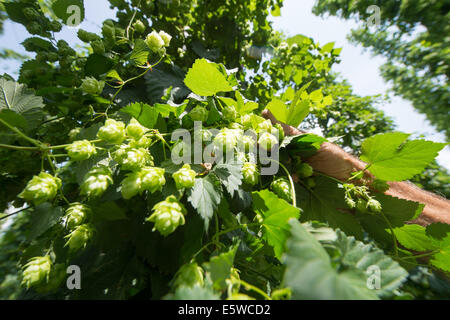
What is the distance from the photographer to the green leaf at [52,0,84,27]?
28.5 inches

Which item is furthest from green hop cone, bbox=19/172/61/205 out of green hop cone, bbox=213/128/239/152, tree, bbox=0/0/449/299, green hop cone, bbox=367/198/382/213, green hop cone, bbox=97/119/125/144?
green hop cone, bbox=367/198/382/213

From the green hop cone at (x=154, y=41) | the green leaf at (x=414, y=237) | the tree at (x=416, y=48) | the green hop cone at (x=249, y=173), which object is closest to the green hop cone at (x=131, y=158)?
the green hop cone at (x=249, y=173)

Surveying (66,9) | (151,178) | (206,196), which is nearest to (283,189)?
(206,196)

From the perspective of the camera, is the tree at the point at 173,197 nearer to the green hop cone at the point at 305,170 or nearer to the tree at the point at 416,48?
the green hop cone at the point at 305,170

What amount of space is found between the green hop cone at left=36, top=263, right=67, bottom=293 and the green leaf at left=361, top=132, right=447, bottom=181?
32.4 inches

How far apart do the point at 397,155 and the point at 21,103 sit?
1020mm

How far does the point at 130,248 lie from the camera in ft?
2.09

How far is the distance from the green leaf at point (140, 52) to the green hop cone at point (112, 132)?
335mm

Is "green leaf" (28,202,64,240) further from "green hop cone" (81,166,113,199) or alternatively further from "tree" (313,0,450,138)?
"tree" (313,0,450,138)

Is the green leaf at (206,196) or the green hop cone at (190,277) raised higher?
the green leaf at (206,196)

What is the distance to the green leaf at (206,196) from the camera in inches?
15.9

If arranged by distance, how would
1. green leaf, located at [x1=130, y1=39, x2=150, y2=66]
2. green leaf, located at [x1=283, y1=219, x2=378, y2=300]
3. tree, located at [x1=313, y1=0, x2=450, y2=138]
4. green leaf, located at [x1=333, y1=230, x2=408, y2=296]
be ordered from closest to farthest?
green leaf, located at [x1=283, y1=219, x2=378, y2=300] < green leaf, located at [x1=333, y1=230, x2=408, y2=296] < green leaf, located at [x1=130, y1=39, x2=150, y2=66] < tree, located at [x1=313, y1=0, x2=450, y2=138]
